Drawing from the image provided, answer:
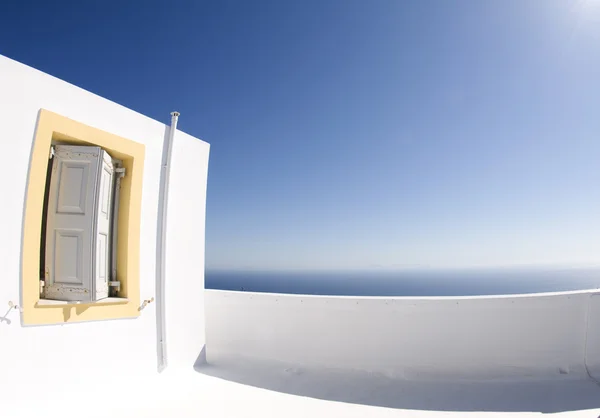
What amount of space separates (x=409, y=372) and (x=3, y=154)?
364 cm

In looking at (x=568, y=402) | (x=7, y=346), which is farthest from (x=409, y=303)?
(x=7, y=346)

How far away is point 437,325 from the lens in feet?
10.8

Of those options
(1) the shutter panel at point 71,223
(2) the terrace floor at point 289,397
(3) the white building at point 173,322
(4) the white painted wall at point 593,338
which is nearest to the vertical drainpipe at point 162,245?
(3) the white building at point 173,322

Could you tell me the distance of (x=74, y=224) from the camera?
94.0 inches

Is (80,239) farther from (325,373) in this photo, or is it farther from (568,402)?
(568,402)

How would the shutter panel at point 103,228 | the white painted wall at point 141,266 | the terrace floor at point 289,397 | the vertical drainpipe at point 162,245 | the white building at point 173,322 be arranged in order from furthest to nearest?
1. the vertical drainpipe at point 162,245
2. the shutter panel at point 103,228
3. the terrace floor at point 289,397
4. the white building at point 173,322
5. the white painted wall at point 141,266

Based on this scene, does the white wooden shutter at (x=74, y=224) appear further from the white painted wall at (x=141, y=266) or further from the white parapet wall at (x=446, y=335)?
the white parapet wall at (x=446, y=335)

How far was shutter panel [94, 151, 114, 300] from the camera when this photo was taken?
2.43m

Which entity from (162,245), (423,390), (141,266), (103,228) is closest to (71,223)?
(103,228)

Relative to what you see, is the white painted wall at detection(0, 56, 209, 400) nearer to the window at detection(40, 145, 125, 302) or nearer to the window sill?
the window sill

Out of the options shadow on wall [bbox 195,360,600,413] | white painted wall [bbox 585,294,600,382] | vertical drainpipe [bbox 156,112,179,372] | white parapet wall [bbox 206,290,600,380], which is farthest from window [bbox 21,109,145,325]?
white painted wall [bbox 585,294,600,382]

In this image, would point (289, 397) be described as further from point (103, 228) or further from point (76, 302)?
point (103, 228)

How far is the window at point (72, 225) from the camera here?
2338mm

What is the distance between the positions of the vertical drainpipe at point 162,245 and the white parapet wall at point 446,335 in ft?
4.07
